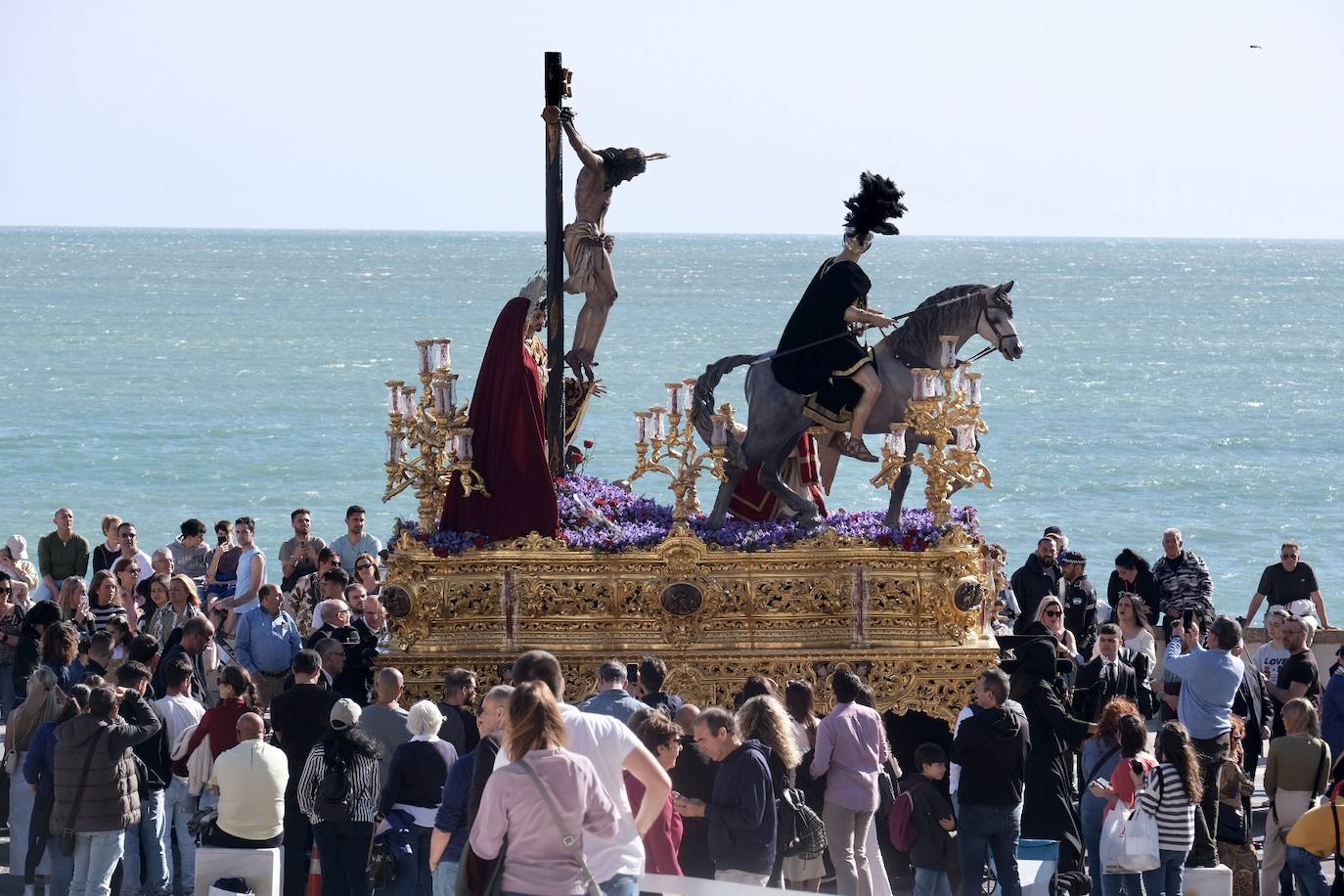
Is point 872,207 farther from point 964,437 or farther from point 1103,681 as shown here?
point 1103,681

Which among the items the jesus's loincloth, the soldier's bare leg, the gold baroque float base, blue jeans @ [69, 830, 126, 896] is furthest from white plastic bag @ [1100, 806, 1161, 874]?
the jesus's loincloth

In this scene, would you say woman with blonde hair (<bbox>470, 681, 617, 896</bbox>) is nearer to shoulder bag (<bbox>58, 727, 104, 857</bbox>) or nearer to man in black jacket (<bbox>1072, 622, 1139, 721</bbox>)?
shoulder bag (<bbox>58, 727, 104, 857</bbox>)

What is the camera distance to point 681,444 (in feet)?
58.9

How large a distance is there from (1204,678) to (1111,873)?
253 cm

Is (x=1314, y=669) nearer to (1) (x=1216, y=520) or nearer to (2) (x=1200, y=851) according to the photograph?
(2) (x=1200, y=851)

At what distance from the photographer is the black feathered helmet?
686 inches

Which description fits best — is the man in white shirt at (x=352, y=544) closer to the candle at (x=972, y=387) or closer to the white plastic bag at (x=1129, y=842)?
the candle at (x=972, y=387)

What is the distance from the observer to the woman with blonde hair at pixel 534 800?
31.5ft

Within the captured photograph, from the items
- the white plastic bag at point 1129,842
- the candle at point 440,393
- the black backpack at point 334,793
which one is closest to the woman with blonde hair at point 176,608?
the candle at point 440,393

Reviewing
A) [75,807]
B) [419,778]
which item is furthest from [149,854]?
[419,778]

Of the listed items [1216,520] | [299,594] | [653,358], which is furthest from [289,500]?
[299,594]

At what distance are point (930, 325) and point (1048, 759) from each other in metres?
4.37

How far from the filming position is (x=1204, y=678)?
603 inches

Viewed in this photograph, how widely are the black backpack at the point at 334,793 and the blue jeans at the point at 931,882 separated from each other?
313 centimetres
